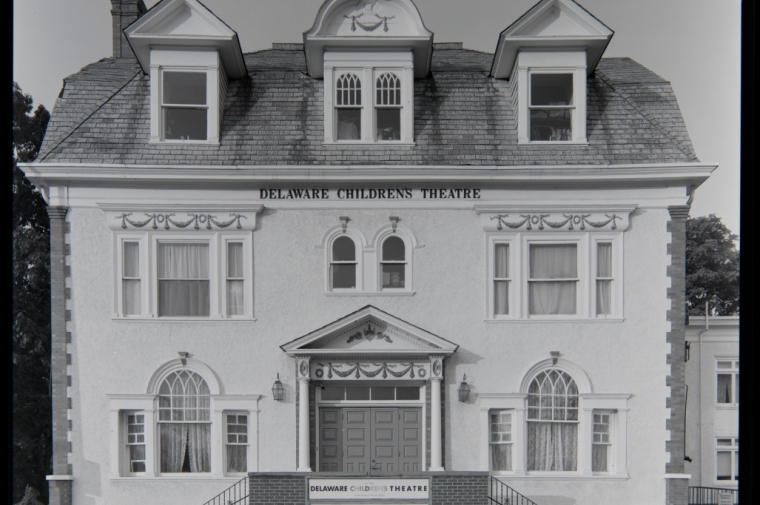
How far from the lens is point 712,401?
5.27m

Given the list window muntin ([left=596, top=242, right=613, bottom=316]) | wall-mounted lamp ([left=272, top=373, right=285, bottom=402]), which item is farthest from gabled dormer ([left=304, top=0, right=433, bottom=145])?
wall-mounted lamp ([left=272, top=373, right=285, bottom=402])

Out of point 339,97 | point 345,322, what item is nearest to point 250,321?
point 345,322

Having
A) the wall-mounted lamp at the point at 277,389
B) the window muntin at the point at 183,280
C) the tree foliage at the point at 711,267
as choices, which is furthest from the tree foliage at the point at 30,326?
the tree foliage at the point at 711,267

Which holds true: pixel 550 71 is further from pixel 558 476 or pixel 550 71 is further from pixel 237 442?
pixel 237 442

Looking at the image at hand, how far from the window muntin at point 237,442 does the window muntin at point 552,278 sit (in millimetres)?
2626

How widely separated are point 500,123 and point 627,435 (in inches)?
111

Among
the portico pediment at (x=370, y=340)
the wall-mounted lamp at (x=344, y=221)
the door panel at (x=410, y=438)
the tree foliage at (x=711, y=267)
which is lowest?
the door panel at (x=410, y=438)

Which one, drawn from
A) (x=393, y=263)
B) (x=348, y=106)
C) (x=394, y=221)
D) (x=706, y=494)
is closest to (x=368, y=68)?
(x=348, y=106)

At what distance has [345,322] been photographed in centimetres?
556

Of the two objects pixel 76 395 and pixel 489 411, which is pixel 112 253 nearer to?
pixel 76 395

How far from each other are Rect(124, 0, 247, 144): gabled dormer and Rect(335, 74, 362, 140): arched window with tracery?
85cm

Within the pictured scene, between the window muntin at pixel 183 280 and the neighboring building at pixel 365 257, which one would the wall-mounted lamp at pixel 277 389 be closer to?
the neighboring building at pixel 365 257

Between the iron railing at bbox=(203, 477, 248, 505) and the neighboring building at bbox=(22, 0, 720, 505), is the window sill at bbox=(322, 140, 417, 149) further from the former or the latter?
the iron railing at bbox=(203, 477, 248, 505)

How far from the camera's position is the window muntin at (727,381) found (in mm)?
4789
